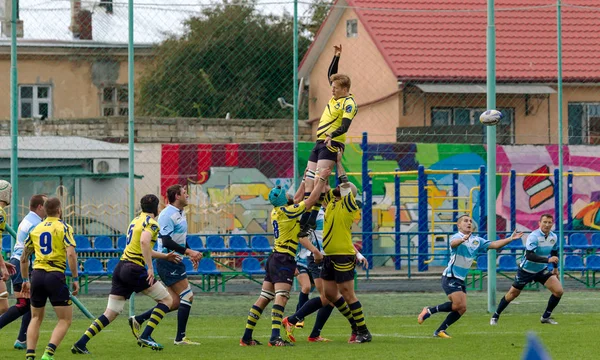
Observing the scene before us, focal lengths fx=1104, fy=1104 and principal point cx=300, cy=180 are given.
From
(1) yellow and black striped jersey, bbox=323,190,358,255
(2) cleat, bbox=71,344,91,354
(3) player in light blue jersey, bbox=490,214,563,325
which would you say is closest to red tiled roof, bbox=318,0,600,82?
(3) player in light blue jersey, bbox=490,214,563,325

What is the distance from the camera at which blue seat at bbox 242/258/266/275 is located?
20734 mm

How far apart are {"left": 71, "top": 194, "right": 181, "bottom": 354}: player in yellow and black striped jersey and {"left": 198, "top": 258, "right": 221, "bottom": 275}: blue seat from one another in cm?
845

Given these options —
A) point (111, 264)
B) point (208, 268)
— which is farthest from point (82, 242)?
point (208, 268)

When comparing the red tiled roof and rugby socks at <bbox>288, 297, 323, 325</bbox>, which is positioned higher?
the red tiled roof

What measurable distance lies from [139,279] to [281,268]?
1.59 metres

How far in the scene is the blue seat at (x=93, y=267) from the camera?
20.0m

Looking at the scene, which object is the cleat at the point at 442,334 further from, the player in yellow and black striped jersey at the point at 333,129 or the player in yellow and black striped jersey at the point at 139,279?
the player in yellow and black striped jersey at the point at 139,279

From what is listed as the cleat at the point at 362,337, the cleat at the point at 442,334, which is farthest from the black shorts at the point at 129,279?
the cleat at the point at 442,334

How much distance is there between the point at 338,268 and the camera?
12.4m

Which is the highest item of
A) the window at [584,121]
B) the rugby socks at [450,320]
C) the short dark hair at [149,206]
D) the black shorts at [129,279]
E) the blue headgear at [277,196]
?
the window at [584,121]

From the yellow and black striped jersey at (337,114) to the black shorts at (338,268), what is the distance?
4.58 feet

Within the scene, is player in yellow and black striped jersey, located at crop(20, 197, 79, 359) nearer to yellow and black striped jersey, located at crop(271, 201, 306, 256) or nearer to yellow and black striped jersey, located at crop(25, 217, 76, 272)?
yellow and black striped jersey, located at crop(25, 217, 76, 272)

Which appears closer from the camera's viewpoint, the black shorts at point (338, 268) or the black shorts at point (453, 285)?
the black shorts at point (338, 268)

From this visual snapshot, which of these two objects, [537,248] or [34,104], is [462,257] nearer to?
[537,248]
